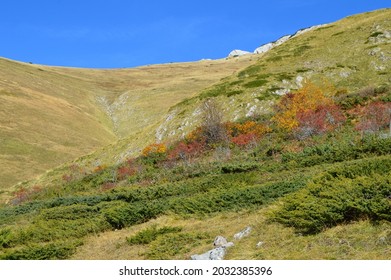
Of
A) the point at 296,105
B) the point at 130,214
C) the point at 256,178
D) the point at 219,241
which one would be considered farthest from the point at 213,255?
the point at 296,105

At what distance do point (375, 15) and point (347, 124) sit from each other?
5802cm

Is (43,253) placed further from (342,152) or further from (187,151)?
(187,151)

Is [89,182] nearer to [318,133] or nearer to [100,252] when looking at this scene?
[318,133]

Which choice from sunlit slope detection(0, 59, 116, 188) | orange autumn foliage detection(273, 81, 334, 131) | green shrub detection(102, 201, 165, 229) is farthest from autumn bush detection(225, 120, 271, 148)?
sunlit slope detection(0, 59, 116, 188)

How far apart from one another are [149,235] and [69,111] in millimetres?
90858

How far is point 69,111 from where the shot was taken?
101 metres

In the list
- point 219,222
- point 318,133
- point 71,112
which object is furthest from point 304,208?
point 71,112

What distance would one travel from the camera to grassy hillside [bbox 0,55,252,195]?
2803 inches

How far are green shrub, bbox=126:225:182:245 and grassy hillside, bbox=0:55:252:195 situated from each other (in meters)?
43.8

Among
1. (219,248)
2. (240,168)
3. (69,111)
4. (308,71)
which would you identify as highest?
(69,111)

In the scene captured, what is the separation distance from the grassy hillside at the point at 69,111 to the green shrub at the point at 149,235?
43840mm

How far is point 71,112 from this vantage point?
10106 centimetres

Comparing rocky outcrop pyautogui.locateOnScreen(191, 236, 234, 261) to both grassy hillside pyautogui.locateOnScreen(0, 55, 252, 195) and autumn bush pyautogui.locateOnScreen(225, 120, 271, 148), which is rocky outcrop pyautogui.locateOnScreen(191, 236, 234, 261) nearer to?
autumn bush pyautogui.locateOnScreen(225, 120, 271, 148)

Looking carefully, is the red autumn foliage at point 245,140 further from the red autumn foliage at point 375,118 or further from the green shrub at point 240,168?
the green shrub at point 240,168
